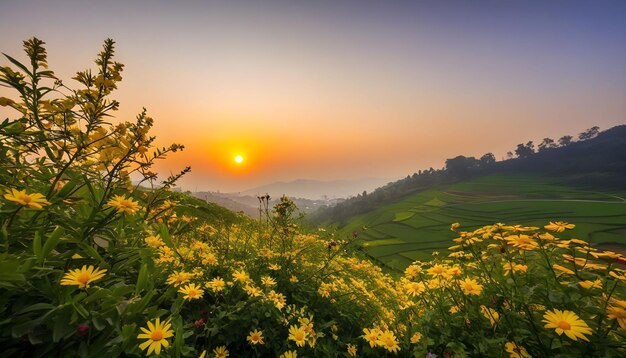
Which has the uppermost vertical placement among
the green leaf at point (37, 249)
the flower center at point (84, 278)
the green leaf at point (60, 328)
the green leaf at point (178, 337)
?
the green leaf at point (37, 249)

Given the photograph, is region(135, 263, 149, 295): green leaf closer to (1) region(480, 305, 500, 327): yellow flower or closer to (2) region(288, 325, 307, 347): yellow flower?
(2) region(288, 325, 307, 347): yellow flower

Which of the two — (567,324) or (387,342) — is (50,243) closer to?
(387,342)

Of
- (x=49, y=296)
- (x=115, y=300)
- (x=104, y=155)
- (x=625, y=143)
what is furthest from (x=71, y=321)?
(x=625, y=143)

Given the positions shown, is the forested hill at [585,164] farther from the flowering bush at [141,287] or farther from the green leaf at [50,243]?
the green leaf at [50,243]

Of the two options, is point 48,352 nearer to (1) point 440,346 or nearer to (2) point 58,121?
(2) point 58,121

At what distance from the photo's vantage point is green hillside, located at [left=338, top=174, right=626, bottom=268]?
1057 inches

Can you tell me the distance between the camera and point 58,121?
2.18 metres

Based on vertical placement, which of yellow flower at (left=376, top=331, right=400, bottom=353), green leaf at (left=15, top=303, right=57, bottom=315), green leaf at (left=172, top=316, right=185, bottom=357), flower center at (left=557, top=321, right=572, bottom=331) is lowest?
yellow flower at (left=376, top=331, right=400, bottom=353)

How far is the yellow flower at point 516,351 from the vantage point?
1.91 m

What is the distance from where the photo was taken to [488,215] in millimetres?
40281

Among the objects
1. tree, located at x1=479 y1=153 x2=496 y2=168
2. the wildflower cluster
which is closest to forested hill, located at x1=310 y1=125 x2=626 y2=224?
tree, located at x1=479 y1=153 x2=496 y2=168

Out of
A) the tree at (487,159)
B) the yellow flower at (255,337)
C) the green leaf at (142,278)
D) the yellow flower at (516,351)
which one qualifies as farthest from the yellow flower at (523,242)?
the tree at (487,159)

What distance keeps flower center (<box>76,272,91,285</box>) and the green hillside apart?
1646cm

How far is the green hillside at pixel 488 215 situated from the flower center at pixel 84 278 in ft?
54.0
